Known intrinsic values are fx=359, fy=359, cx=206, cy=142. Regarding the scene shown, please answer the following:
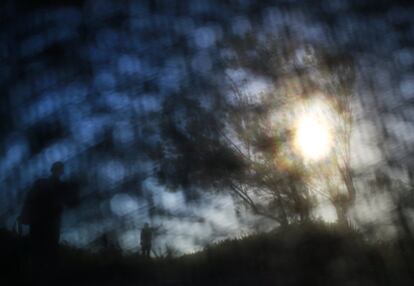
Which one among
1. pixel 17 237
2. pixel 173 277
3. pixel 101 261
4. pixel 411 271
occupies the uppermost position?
pixel 17 237

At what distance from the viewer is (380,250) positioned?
2.63 metres

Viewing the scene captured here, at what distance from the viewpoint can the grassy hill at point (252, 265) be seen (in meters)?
2.32

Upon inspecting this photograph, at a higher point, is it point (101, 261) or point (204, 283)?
point (101, 261)

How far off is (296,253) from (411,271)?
2.44 feet

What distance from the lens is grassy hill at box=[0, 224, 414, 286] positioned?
232 cm

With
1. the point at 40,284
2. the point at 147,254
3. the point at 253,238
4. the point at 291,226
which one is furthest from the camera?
the point at 291,226

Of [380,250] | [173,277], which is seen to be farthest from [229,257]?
[380,250]

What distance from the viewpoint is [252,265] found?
255 cm

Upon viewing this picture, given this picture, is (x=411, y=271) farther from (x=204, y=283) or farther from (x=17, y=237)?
(x=17, y=237)

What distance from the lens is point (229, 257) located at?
2666 mm

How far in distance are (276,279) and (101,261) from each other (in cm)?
120

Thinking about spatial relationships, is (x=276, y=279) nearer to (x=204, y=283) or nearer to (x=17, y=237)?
(x=204, y=283)

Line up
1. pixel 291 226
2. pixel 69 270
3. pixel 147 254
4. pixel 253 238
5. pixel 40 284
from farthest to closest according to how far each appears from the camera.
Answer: pixel 291 226 < pixel 253 238 < pixel 147 254 < pixel 69 270 < pixel 40 284

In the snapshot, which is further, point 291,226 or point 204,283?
point 291,226
